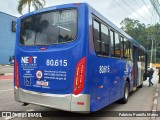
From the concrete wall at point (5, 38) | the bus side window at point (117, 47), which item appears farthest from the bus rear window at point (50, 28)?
the concrete wall at point (5, 38)

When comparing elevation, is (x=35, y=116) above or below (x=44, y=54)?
below

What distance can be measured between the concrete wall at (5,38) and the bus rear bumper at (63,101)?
37.9 meters

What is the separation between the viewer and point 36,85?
6387 mm

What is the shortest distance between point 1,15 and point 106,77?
38.9 meters

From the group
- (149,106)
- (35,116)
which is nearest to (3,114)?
(35,116)

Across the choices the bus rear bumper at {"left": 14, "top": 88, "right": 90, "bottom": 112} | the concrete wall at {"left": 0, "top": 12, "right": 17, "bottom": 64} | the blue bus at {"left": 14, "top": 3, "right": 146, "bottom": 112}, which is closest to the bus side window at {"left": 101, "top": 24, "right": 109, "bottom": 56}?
the blue bus at {"left": 14, "top": 3, "right": 146, "bottom": 112}

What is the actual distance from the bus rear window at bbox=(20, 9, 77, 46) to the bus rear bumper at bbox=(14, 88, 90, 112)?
1370 mm

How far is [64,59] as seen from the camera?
601cm

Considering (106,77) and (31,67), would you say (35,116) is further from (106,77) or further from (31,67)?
(106,77)

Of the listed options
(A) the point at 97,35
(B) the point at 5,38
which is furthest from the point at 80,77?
(B) the point at 5,38

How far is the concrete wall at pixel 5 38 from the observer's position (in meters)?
42.3

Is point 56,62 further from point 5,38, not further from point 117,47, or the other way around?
point 5,38

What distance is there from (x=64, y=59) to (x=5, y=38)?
39.3 meters

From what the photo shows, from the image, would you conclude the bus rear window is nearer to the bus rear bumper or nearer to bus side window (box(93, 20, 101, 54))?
bus side window (box(93, 20, 101, 54))
